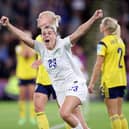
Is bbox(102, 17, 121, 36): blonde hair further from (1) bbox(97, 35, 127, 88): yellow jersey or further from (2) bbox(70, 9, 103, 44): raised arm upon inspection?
(2) bbox(70, 9, 103, 44): raised arm

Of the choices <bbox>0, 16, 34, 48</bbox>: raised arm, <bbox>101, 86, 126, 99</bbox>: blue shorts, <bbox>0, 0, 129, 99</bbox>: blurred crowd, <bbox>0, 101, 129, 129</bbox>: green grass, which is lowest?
<bbox>0, 101, 129, 129</bbox>: green grass

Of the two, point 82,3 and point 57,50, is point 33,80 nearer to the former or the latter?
point 57,50

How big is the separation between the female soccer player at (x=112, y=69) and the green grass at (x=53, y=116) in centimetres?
354

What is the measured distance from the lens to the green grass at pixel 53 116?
52.8 feet

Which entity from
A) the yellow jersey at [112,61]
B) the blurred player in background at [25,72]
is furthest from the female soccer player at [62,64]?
the blurred player in background at [25,72]

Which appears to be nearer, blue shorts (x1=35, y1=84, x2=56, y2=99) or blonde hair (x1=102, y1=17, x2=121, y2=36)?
blonde hair (x1=102, y1=17, x2=121, y2=36)

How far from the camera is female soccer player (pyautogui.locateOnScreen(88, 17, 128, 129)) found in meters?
11.9

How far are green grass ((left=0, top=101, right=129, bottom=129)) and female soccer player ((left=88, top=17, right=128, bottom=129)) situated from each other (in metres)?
3.54

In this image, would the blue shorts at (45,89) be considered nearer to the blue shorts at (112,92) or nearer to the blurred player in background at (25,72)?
the blue shorts at (112,92)

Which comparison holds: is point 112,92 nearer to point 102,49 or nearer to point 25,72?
point 102,49

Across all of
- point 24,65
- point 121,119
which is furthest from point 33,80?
point 121,119

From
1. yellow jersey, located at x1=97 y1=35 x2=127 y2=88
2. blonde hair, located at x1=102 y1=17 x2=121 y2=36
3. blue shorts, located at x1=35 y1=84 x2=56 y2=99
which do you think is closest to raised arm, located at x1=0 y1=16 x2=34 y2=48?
yellow jersey, located at x1=97 y1=35 x2=127 y2=88

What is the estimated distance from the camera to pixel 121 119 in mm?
12109

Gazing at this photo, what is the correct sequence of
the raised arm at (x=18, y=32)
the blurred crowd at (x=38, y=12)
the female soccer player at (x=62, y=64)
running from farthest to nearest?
the blurred crowd at (x=38, y=12) < the female soccer player at (x=62, y=64) < the raised arm at (x=18, y=32)
